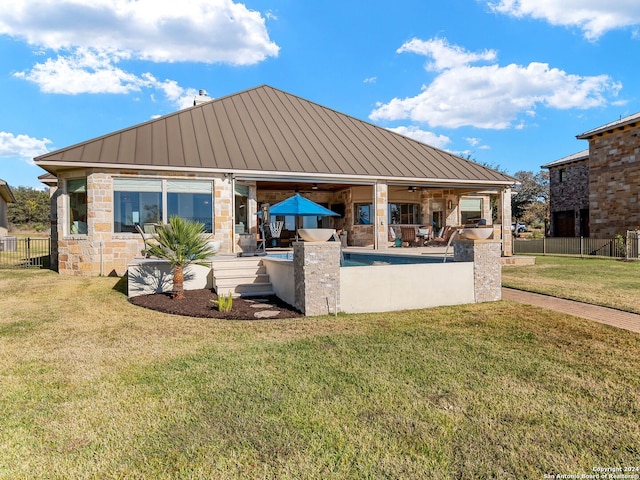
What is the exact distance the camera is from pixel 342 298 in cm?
716

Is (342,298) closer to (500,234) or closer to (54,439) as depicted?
(54,439)

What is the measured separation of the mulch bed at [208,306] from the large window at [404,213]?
39.5 feet

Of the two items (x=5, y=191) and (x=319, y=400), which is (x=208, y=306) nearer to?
(x=319, y=400)

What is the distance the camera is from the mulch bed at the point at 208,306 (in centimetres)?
707

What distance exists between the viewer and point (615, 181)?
74.1 feet

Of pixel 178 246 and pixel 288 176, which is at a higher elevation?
pixel 288 176

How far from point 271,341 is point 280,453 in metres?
2.79

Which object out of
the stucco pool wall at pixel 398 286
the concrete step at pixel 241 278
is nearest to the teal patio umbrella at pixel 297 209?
the concrete step at pixel 241 278

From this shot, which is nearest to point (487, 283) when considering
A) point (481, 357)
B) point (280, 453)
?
point (481, 357)

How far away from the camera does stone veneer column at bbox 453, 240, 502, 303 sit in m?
8.04

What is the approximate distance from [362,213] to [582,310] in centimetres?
1215

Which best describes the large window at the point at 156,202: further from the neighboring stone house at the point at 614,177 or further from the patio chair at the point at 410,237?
the neighboring stone house at the point at 614,177

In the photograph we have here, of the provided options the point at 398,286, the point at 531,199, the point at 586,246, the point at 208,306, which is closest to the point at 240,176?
the point at 208,306

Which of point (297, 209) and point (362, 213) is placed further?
point (362, 213)
